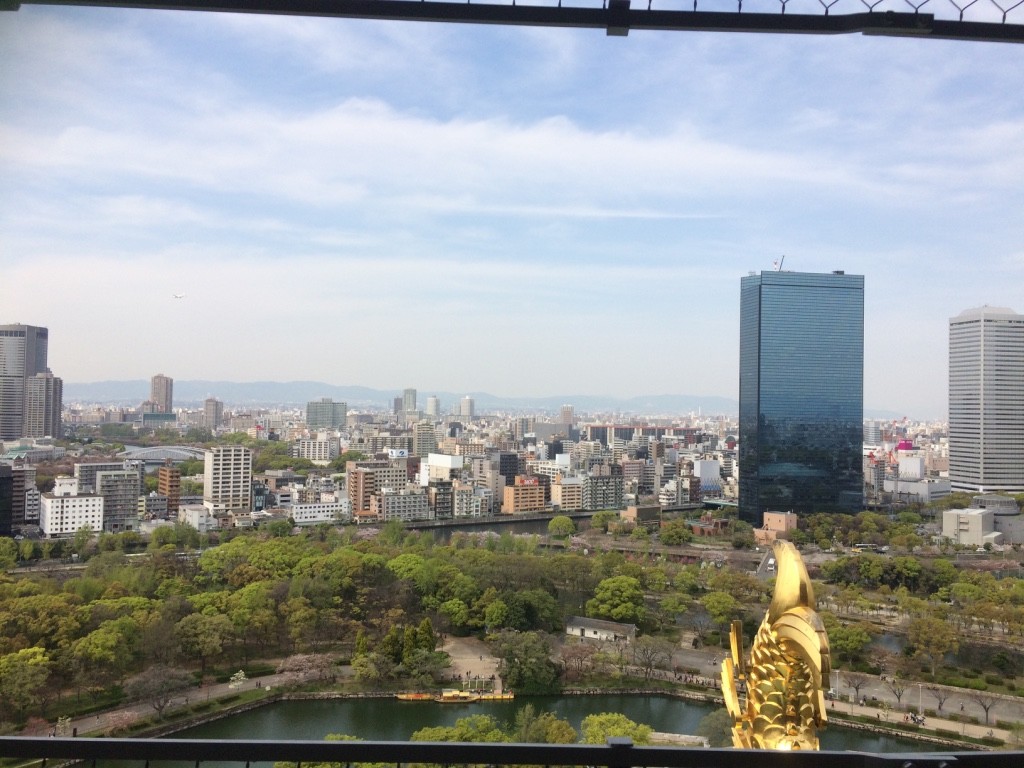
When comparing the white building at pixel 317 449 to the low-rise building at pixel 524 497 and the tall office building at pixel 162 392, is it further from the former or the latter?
the low-rise building at pixel 524 497

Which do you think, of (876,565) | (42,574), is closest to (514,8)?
(42,574)

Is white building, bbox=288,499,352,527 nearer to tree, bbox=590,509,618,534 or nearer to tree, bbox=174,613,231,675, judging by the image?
tree, bbox=590,509,618,534

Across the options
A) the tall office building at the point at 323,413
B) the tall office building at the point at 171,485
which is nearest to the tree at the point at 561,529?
the tall office building at the point at 171,485

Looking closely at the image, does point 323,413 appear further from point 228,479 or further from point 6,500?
point 6,500

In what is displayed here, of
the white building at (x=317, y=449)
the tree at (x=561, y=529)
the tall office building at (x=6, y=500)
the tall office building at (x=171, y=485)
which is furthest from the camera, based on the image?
the white building at (x=317, y=449)

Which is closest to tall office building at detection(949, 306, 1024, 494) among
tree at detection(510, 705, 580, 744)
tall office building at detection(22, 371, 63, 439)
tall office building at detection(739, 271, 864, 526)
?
tall office building at detection(739, 271, 864, 526)

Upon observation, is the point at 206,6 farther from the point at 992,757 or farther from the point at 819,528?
the point at 819,528
